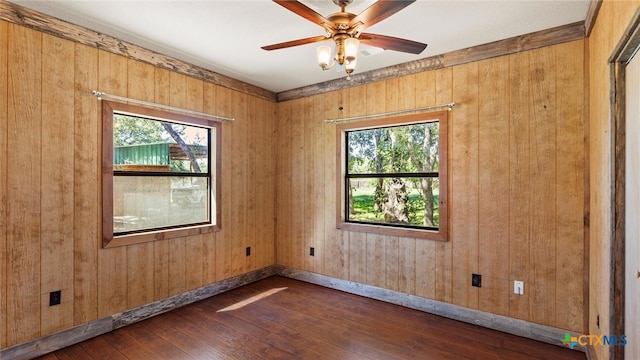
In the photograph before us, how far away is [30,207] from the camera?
2.37 metres

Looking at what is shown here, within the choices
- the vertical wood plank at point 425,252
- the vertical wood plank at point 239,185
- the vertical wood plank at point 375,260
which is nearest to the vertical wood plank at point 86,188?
the vertical wood plank at point 239,185

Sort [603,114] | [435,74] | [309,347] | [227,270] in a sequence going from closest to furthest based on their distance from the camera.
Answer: [603,114] → [309,347] → [435,74] → [227,270]

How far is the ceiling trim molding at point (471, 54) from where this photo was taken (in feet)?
8.50

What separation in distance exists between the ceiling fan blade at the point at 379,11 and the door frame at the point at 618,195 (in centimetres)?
125

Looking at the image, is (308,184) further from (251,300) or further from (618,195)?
(618,195)

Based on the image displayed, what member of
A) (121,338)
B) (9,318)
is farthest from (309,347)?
(9,318)

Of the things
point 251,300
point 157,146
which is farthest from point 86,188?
A: point 251,300

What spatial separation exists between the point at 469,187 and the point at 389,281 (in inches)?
55.2

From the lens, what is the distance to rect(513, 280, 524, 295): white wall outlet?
2755 millimetres

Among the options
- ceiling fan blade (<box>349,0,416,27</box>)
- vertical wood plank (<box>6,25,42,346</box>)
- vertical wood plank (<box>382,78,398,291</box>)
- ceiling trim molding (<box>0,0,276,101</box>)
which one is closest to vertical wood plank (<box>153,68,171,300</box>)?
ceiling trim molding (<box>0,0,276,101</box>)

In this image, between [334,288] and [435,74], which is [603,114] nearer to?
[435,74]

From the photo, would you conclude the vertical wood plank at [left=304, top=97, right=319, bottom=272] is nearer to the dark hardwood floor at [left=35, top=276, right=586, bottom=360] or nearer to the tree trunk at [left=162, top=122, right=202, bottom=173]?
the dark hardwood floor at [left=35, top=276, right=586, bottom=360]

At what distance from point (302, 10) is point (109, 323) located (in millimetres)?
3166

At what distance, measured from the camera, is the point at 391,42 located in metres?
2.13
